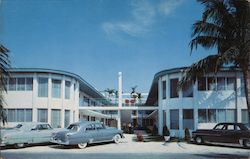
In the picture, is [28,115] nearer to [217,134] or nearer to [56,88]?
[56,88]

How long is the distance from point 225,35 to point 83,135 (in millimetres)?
8558

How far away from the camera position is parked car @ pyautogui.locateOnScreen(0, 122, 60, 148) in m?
16.5

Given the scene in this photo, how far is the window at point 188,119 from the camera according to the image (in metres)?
22.4

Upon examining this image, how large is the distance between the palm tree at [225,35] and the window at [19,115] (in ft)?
39.1

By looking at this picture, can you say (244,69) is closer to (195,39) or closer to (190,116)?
(195,39)

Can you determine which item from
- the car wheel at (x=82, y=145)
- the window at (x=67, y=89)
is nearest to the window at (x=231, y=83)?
the car wheel at (x=82, y=145)

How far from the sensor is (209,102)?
72.3 feet

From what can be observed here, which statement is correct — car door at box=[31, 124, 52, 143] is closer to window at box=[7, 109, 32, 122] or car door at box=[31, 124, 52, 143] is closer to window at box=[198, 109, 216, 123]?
window at box=[7, 109, 32, 122]

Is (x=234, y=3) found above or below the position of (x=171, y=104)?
above

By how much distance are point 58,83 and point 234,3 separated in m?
13.1

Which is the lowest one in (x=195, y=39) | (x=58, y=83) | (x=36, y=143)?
(x=36, y=143)

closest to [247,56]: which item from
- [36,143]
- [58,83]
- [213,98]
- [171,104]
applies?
[213,98]

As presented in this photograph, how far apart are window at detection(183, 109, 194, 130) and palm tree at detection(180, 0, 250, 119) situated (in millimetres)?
4934

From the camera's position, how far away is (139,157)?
13.1 m
